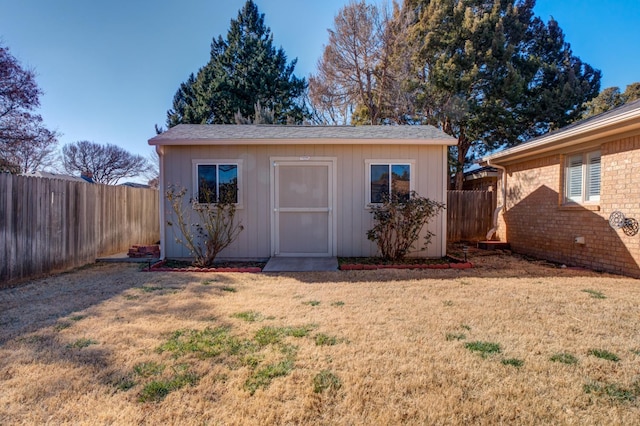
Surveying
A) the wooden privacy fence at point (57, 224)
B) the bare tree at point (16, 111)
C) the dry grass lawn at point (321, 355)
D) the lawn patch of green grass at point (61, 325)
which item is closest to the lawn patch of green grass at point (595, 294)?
the dry grass lawn at point (321, 355)

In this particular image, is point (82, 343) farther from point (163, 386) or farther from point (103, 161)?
point (103, 161)

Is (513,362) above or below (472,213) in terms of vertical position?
below

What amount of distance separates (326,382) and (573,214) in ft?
22.5

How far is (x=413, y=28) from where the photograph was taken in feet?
50.3

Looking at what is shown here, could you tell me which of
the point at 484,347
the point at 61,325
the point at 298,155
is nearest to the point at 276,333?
the point at 484,347

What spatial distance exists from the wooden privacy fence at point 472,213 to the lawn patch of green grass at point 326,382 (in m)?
9.24

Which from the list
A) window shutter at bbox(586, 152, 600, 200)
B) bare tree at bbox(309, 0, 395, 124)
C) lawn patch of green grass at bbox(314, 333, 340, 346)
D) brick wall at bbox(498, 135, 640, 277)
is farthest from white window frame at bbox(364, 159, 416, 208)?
bare tree at bbox(309, 0, 395, 124)

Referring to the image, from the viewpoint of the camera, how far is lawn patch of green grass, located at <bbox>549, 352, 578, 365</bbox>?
2524mm

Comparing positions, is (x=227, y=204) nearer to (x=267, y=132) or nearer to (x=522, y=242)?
(x=267, y=132)

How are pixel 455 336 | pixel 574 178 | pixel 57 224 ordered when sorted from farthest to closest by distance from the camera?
pixel 574 178
pixel 57 224
pixel 455 336

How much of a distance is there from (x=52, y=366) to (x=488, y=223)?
1107cm

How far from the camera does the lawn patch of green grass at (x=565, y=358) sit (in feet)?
8.28

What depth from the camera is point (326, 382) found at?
2260mm

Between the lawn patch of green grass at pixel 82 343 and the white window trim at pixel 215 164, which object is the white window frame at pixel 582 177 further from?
the lawn patch of green grass at pixel 82 343
